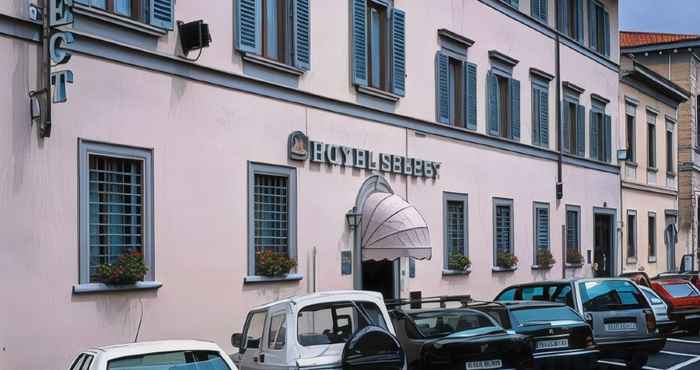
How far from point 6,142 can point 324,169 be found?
6855mm

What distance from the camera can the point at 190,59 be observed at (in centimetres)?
1426

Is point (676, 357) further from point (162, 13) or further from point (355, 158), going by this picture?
point (162, 13)

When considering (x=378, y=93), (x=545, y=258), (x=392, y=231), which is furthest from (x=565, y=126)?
(x=392, y=231)

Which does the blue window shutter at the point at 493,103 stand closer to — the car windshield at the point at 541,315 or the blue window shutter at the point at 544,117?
the blue window shutter at the point at 544,117

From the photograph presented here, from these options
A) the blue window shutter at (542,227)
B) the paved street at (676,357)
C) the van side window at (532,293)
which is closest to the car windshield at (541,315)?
the van side window at (532,293)

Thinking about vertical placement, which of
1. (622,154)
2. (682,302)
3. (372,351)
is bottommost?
(682,302)

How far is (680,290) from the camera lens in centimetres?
2303

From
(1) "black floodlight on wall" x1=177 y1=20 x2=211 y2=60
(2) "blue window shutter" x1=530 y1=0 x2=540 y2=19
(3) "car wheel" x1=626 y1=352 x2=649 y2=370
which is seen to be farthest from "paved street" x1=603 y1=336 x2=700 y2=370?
(2) "blue window shutter" x1=530 y1=0 x2=540 y2=19

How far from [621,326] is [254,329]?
22.6 ft

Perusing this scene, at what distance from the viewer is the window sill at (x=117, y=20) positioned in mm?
12414

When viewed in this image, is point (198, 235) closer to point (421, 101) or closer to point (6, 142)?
point (6, 142)

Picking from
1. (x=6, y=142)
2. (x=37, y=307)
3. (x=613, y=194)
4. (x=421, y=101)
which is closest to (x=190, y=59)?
(x=6, y=142)

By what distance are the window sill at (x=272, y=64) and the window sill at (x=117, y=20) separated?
1.90m

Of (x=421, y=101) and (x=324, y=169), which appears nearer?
(x=324, y=169)
